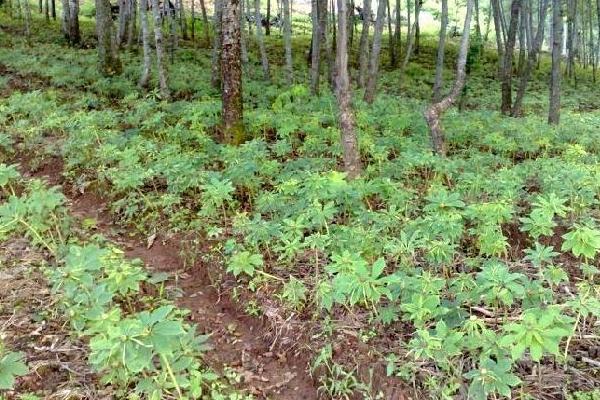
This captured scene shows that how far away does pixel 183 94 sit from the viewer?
37.7ft

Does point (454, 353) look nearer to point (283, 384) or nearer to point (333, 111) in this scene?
point (283, 384)

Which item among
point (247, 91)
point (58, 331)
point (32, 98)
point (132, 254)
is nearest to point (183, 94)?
point (247, 91)

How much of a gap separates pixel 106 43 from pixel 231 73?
669 cm

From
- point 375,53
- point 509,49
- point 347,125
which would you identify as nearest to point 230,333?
point 347,125

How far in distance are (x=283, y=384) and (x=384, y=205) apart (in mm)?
2586

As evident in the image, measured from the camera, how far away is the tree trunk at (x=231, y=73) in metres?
6.99

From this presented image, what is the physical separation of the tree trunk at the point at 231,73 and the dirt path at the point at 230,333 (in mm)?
2568

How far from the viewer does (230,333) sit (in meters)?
4.02

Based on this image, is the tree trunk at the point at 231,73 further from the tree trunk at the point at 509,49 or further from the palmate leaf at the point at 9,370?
the tree trunk at the point at 509,49

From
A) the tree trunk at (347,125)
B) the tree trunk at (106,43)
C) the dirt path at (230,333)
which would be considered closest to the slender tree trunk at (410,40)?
the tree trunk at (106,43)

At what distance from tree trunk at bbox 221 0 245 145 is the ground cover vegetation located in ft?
0.09

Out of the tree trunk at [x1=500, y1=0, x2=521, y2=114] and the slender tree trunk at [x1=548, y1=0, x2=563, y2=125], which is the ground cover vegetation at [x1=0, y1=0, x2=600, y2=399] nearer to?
the slender tree trunk at [x1=548, y1=0, x2=563, y2=125]

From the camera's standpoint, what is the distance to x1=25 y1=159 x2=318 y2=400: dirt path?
11.5ft

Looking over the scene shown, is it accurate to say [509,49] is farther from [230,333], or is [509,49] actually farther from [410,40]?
[230,333]
